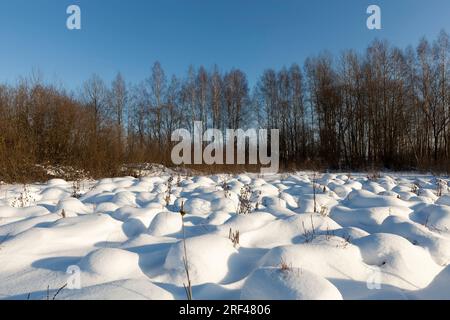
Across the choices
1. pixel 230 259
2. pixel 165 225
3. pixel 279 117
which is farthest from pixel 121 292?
pixel 279 117

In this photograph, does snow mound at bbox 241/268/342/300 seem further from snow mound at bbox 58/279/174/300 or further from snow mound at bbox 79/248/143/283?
snow mound at bbox 79/248/143/283

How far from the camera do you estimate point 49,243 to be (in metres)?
2.05

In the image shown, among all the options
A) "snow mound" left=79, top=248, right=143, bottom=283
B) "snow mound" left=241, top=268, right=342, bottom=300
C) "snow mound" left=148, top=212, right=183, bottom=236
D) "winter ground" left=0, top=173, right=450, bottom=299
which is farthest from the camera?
"snow mound" left=148, top=212, right=183, bottom=236

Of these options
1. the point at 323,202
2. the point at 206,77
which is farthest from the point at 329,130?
the point at 323,202

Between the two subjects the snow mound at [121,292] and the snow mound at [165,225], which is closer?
the snow mound at [121,292]

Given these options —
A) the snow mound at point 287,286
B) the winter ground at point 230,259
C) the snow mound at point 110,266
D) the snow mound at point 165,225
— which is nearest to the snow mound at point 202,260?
the winter ground at point 230,259

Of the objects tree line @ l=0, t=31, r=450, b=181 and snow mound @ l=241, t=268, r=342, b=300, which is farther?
tree line @ l=0, t=31, r=450, b=181

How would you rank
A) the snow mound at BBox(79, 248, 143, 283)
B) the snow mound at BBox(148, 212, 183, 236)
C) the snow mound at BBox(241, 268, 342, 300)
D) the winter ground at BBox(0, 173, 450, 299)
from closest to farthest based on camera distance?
the snow mound at BBox(241, 268, 342, 300), the winter ground at BBox(0, 173, 450, 299), the snow mound at BBox(79, 248, 143, 283), the snow mound at BBox(148, 212, 183, 236)

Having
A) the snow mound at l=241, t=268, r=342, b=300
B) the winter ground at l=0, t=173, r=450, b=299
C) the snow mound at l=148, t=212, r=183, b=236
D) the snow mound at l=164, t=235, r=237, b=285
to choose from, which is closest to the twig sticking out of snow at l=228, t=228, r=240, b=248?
the winter ground at l=0, t=173, r=450, b=299

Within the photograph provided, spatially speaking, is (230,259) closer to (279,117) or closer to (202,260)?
(202,260)

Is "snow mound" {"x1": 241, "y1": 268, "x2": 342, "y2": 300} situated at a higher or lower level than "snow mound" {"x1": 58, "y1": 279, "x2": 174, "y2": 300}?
higher

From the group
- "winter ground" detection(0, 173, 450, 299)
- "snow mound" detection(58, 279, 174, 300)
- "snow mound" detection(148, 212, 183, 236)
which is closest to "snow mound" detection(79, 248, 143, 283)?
"winter ground" detection(0, 173, 450, 299)

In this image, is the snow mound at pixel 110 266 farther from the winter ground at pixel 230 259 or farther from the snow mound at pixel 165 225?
the snow mound at pixel 165 225
